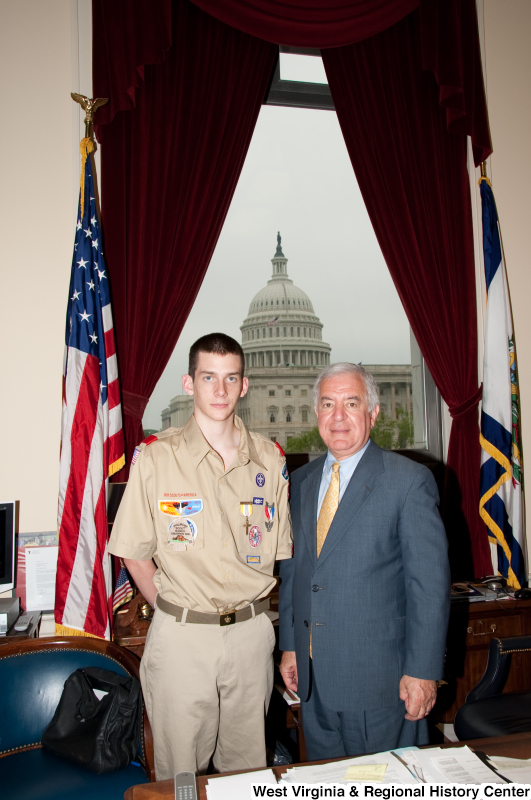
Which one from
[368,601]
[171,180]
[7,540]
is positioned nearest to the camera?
[368,601]

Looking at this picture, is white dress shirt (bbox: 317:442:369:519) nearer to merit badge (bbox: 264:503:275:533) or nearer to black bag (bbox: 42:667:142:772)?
merit badge (bbox: 264:503:275:533)

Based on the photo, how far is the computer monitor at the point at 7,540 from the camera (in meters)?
2.61

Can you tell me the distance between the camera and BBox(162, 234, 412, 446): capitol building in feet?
11.3

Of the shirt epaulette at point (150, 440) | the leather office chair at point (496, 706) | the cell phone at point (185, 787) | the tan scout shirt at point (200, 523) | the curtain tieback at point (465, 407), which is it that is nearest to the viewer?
the cell phone at point (185, 787)

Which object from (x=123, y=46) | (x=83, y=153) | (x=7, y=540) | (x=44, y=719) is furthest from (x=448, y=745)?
(x=123, y=46)

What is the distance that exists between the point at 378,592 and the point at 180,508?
68 centimetres

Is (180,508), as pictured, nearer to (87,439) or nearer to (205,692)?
(205,692)

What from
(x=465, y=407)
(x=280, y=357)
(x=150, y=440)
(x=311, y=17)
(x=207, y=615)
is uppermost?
(x=311, y=17)

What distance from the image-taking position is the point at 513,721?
2.15 meters

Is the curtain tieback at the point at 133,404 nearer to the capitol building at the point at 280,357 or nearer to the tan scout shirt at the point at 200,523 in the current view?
the capitol building at the point at 280,357

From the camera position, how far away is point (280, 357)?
11.4 ft

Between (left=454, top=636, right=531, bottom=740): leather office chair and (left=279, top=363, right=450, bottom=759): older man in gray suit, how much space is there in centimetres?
51

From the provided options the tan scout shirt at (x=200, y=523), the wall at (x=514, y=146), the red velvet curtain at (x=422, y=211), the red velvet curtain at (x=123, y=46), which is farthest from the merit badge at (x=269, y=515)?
the wall at (x=514, y=146)

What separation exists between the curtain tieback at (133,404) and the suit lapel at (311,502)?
1.21m
